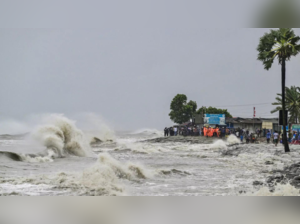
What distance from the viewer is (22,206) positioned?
4867mm

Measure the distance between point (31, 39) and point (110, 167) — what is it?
1.92 m

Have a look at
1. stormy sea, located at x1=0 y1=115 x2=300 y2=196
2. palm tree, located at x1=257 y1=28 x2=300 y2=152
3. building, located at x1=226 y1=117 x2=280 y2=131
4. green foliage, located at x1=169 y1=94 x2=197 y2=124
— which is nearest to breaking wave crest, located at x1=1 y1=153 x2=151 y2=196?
stormy sea, located at x1=0 y1=115 x2=300 y2=196

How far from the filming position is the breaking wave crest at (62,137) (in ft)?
16.7

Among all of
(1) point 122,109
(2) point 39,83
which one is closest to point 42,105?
(2) point 39,83

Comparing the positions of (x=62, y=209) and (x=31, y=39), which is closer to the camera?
(x=62, y=209)

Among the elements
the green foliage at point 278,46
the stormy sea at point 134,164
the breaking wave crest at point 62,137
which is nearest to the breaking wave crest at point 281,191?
the stormy sea at point 134,164

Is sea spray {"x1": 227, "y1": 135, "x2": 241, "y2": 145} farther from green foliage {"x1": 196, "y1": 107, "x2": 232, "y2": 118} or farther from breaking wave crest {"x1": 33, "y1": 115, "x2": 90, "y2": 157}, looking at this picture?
breaking wave crest {"x1": 33, "y1": 115, "x2": 90, "y2": 157}

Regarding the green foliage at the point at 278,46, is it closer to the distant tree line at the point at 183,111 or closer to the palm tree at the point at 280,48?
the palm tree at the point at 280,48

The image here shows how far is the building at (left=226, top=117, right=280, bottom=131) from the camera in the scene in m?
5.04

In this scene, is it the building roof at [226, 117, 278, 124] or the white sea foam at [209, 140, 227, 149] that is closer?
the building roof at [226, 117, 278, 124]

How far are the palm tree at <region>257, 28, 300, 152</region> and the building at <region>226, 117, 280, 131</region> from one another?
0.43ft

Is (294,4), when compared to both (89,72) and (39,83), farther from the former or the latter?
(39,83)

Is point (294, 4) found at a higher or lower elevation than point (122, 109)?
higher

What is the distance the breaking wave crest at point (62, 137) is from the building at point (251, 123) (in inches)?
72.8
